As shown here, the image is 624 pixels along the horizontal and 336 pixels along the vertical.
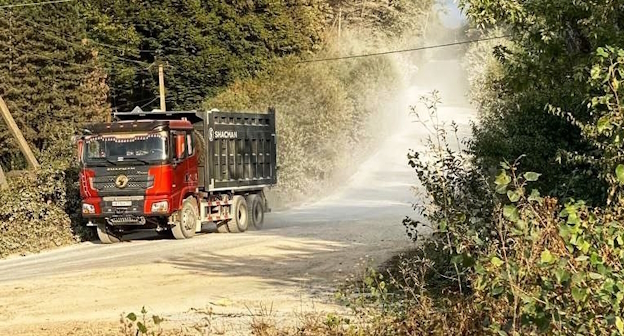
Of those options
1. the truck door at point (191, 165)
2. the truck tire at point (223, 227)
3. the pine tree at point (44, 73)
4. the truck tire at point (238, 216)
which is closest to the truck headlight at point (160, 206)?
the truck door at point (191, 165)

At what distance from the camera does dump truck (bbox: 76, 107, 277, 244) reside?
20.3 metres

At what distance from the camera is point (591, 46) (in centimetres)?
940

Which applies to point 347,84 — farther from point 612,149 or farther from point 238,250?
point 612,149

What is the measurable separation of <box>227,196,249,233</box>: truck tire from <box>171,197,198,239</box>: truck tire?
176cm

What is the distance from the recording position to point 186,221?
21469 millimetres

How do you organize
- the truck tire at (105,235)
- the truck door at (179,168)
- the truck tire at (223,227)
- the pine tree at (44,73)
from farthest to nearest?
the pine tree at (44,73) → the truck tire at (223,227) → the truck tire at (105,235) → the truck door at (179,168)

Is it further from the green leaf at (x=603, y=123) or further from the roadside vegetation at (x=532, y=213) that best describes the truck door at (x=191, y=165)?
the green leaf at (x=603, y=123)

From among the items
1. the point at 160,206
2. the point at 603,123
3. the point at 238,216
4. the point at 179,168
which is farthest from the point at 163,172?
the point at 603,123

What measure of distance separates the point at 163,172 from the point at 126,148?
3.53 ft

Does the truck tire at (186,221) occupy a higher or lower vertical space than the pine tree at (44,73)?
lower

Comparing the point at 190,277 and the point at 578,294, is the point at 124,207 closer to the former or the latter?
the point at 190,277

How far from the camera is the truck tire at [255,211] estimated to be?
2468cm

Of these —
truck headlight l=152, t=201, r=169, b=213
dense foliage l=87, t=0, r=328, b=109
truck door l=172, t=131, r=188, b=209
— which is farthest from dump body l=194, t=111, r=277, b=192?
dense foliage l=87, t=0, r=328, b=109

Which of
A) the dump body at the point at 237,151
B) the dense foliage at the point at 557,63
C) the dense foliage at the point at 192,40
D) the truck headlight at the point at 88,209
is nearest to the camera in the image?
the dense foliage at the point at 557,63
